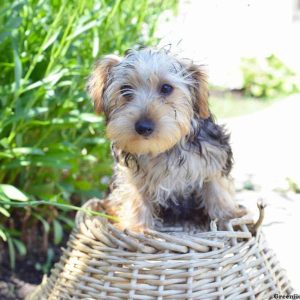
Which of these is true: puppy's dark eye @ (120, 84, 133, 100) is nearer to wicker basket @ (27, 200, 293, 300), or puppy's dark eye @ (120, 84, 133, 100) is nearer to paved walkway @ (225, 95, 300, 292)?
wicker basket @ (27, 200, 293, 300)

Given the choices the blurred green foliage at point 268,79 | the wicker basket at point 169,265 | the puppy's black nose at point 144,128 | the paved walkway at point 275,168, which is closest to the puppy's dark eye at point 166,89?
the puppy's black nose at point 144,128

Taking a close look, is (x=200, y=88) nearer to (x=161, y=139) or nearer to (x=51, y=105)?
(x=161, y=139)

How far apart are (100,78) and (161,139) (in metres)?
0.54

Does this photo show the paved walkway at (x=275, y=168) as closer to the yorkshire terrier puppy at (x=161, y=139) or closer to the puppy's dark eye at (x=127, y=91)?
the yorkshire terrier puppy at (x=161, y=139)

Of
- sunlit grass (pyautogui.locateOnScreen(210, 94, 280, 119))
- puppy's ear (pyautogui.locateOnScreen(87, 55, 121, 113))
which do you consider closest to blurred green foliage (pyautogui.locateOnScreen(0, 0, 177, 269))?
puppy's ear (pyautogui.locateOnScreen(87, 55, 121, 113))

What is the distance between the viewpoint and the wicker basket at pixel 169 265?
287 cm

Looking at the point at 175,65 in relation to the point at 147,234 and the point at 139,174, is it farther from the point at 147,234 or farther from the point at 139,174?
the point at 147,234

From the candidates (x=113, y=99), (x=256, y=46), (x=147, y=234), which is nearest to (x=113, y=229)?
(x=147, y=234)

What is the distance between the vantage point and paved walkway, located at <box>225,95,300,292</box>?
16.1 feet

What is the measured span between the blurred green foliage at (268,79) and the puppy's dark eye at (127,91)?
23.7ft

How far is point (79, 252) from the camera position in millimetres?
3143

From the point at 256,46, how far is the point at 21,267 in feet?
23.8

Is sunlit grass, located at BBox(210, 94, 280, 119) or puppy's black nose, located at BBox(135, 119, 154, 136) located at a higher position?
puppy's black nose, located at BBox(135, 119, 154, 136)

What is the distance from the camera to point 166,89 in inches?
126
